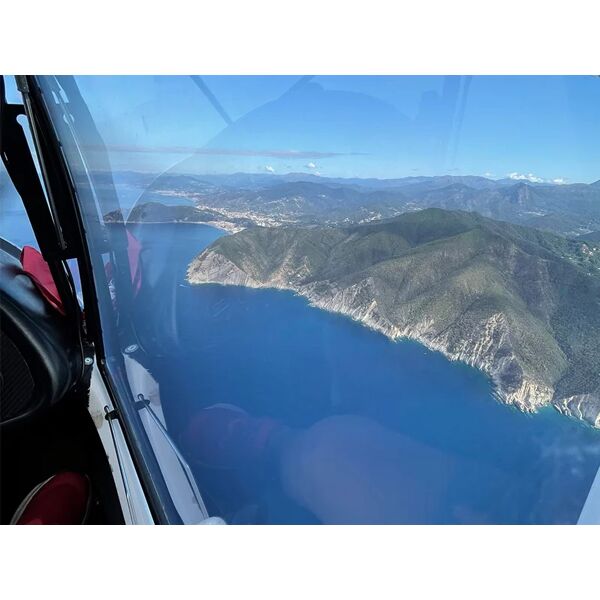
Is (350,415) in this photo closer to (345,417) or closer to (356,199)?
(345,417)

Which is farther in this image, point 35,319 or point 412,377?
point 35,319

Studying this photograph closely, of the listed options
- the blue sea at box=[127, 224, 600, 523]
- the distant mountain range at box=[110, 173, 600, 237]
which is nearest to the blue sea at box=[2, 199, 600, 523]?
the blue sea at box=[127, 224, 600, 523]

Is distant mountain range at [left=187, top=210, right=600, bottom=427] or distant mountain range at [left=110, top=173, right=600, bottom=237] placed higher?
distant mountain range at [left=110, top=173, right=600, bottom=237]

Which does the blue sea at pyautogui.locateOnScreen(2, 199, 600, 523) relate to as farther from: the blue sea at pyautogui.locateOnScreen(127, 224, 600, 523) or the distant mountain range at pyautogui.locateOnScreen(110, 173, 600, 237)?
the distant mountain range at pyautogui.locateOnScreen(110, 173, 600, 237)

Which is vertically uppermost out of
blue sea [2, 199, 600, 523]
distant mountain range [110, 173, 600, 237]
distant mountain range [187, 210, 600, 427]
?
distant mountain range [110, 173, 600, 237]

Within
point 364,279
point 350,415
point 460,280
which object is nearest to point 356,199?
point 364,279
